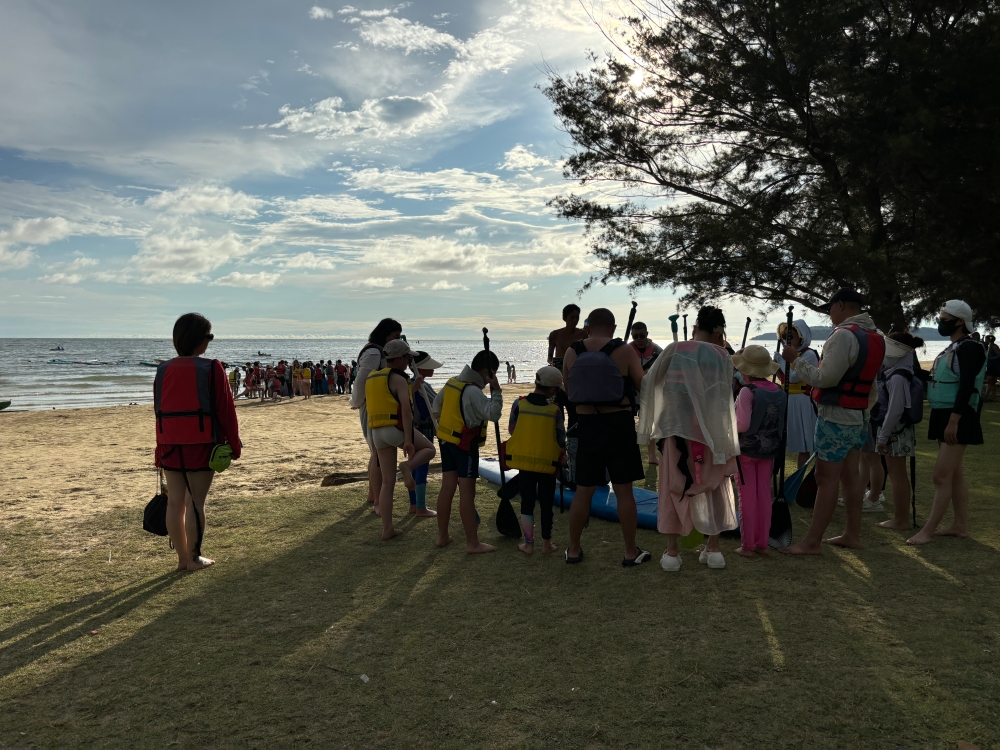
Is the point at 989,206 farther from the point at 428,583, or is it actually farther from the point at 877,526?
the point at 428,583

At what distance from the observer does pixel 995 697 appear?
9.53ft

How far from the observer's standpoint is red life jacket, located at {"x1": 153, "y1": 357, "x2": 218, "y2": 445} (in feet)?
15.2

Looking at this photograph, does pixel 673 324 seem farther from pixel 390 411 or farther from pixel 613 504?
pixel 390 411

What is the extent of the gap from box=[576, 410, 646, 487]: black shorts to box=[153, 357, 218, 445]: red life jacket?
8.47 feet

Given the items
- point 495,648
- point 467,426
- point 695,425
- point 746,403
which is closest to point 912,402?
point 746,403

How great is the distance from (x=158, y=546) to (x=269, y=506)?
135cm

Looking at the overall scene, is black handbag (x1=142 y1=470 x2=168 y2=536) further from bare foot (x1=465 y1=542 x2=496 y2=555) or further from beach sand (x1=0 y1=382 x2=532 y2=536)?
bare foot (x1=465 y1=542 x2=496 y2=555)

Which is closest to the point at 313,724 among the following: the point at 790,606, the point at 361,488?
the point at 790,606

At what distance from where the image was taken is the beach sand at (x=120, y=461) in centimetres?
734

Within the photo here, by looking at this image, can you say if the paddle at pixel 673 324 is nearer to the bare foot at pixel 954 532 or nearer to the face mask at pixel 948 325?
the face mask at pixel 948 325

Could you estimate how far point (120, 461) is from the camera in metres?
10.6

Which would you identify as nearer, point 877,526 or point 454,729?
point 454,729

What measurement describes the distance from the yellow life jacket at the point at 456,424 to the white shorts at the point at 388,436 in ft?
1.47

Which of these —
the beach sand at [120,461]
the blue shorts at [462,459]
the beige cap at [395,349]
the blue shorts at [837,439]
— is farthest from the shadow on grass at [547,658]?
the beach sand at [120,461]
